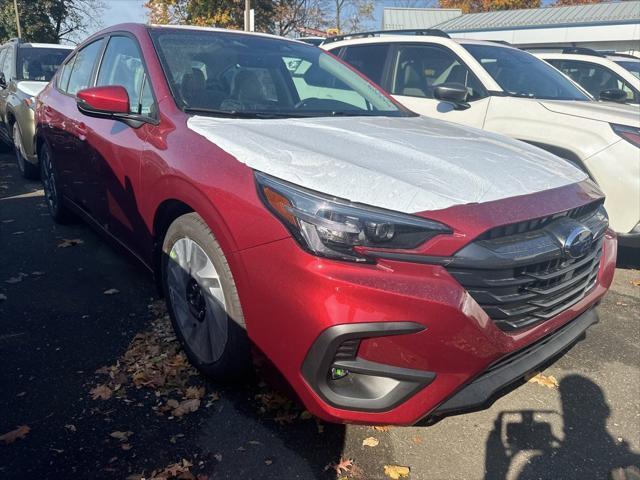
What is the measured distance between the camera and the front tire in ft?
7.45

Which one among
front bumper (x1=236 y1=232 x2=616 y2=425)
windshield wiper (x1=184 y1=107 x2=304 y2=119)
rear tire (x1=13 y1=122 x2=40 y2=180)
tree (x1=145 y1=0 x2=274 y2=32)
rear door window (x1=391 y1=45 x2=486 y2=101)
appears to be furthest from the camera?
tree (x1=145 y1=0 x2=274 y2=32)

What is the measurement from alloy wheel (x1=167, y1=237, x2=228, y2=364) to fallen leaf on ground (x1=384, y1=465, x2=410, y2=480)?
0.88 metres

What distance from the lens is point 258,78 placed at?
11.0 ft

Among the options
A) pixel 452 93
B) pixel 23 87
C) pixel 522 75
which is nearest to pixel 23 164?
pixel 23 87

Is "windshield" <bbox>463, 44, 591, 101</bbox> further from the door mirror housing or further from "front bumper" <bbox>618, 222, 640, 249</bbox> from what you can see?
the door mirror housing

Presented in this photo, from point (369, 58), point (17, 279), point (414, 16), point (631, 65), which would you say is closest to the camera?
point (17, 279)

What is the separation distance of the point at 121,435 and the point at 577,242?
2.11m

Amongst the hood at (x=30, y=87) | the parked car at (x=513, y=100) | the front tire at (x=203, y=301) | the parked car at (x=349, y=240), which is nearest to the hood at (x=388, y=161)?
the parked car at (x=349, y=240)

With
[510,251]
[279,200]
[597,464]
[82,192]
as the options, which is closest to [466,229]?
[510,251]

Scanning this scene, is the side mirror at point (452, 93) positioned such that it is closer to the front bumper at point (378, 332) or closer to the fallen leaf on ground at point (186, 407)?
the front bumper at point (378, 332)

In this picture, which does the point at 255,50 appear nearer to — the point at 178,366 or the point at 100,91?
the point at 100,91

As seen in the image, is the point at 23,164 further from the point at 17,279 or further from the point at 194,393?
the point at 194,393

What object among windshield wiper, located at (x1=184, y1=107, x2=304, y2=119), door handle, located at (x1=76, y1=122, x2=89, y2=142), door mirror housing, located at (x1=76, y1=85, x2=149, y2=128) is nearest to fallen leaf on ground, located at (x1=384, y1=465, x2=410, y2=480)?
windshield wiper, located at (x1=184, y1=107, x2=304, y2=119)

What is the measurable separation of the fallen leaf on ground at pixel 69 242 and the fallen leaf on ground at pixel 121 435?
2.74 metres
